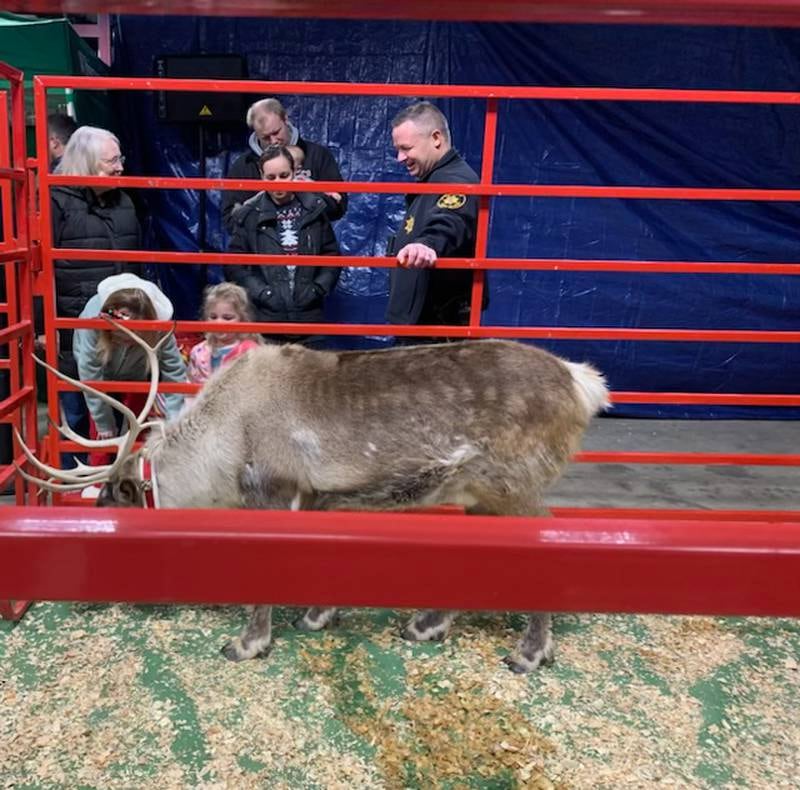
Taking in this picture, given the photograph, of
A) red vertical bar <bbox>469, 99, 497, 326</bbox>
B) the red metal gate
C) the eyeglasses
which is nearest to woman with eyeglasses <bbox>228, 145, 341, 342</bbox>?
the eyeglasses

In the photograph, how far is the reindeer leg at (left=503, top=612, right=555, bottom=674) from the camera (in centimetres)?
263

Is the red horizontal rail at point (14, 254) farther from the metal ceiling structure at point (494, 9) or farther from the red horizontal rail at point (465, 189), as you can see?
the metal ceiling structure at point (494, 9)

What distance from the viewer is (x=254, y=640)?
264 centimetres

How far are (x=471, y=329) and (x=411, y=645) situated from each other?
49.7 inches

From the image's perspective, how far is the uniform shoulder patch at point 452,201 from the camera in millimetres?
3129

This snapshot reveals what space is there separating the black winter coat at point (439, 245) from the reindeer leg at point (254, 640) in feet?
4.30

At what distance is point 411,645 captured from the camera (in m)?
2.75

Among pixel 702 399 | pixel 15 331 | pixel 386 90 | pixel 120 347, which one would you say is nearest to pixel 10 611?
pixel 15 331

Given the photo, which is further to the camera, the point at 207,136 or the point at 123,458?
the point at 207,136

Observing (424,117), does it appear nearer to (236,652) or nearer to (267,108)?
(267,108)

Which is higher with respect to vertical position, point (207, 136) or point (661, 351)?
point (207, 136)

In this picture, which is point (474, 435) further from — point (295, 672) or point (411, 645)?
point (295, 672)

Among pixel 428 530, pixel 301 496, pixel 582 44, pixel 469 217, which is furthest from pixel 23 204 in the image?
pixel 582 44

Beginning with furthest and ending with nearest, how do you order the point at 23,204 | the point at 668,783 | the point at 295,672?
1. the point at 23,204
2. the point at 295,672
3. the point at 668,783
